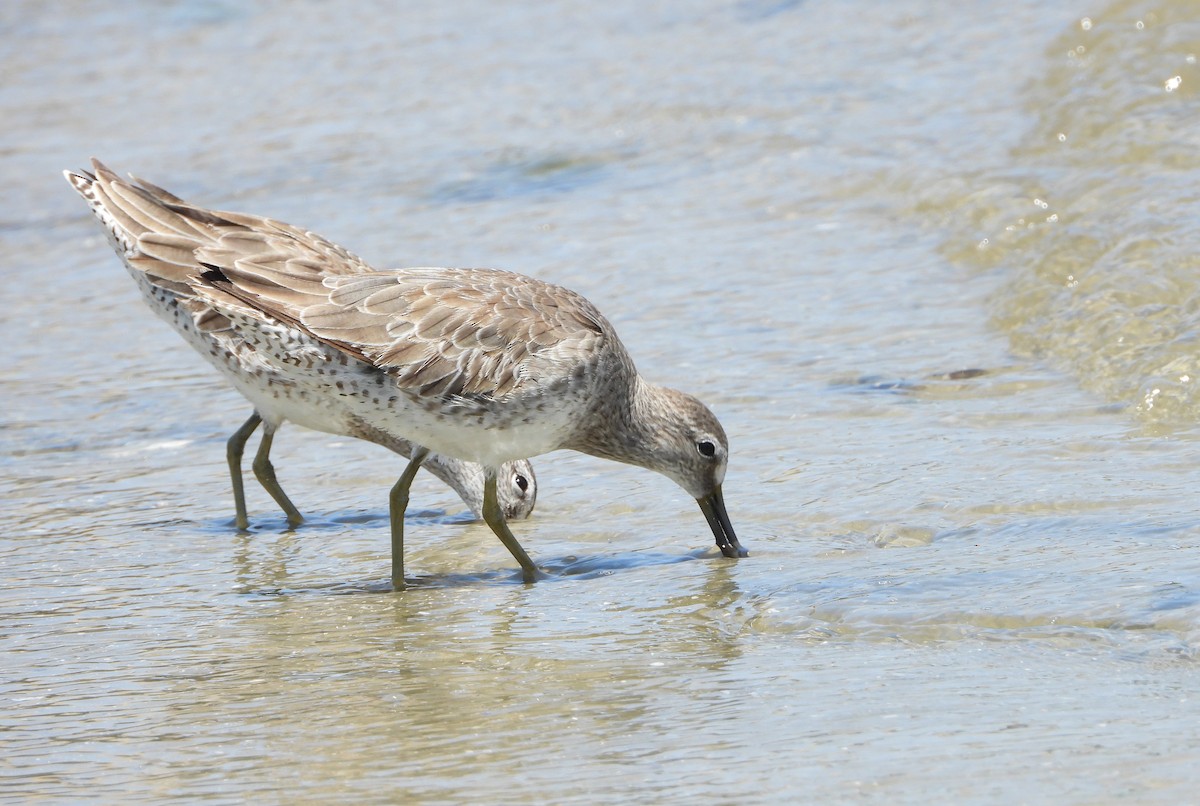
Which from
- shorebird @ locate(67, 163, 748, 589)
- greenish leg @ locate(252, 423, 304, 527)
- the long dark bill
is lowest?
the long dark bill

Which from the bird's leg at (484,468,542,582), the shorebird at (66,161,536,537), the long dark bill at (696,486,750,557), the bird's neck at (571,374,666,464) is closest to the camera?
the long dark bill at (696,486,750,557)

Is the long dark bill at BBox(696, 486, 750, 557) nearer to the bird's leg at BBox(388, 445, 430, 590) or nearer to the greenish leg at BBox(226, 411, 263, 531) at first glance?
the bird's leg at BBox(388, 445, 430, 590)

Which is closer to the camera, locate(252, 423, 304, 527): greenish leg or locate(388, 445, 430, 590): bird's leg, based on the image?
locate(388, 445, 430, 590): bird's leg

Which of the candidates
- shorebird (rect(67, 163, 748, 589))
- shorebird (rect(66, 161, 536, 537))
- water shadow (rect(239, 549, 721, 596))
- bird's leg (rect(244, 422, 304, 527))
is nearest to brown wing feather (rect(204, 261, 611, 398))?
shorebird (rect(67, 163, 748, 589))

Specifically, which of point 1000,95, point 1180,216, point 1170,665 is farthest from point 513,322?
point 1000,95

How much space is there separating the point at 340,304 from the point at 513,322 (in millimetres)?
617

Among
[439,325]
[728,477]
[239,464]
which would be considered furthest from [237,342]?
[728,477]

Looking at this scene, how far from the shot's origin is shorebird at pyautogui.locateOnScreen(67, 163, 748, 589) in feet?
19.0

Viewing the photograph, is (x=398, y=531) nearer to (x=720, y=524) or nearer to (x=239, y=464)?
(x=720, y=524)

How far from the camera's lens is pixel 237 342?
6363 mm

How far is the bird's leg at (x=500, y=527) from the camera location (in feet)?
19.1

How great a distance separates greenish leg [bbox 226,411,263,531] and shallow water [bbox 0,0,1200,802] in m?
0.10

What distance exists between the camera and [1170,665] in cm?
410

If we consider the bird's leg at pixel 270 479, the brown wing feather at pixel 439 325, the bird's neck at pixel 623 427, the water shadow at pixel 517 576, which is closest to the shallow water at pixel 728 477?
the water shadow at pixel 517 576
